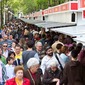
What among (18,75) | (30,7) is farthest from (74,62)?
(30,7)

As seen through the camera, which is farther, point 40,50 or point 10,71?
point 40,50

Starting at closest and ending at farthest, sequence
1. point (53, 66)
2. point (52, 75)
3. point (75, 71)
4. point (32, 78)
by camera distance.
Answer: point (32, 78) < point (75, 71) < point (53, 66) < point (52, 75)

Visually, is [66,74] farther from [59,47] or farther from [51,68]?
[59,47]

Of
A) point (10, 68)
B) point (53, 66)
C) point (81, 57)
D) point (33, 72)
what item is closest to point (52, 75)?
point (53, 66)

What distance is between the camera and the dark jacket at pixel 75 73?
7.86 meters

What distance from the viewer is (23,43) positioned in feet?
48.3

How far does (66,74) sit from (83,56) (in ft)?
2.40

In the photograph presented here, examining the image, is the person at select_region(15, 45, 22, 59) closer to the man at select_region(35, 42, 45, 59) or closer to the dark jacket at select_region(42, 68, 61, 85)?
the man at select_region(35, 42, 45, 59)

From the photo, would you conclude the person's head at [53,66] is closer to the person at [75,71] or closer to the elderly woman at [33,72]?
the person at [75,71]

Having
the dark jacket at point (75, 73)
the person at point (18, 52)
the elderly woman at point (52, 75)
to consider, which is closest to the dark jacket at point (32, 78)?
the dark jacket at point (75, 73)

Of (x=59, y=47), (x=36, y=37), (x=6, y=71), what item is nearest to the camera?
(x=6, y=71)

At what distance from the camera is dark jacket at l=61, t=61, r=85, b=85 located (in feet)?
25.8

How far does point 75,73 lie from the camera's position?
7.88 m

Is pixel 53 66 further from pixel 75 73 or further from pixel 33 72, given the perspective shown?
pixel 33 72
